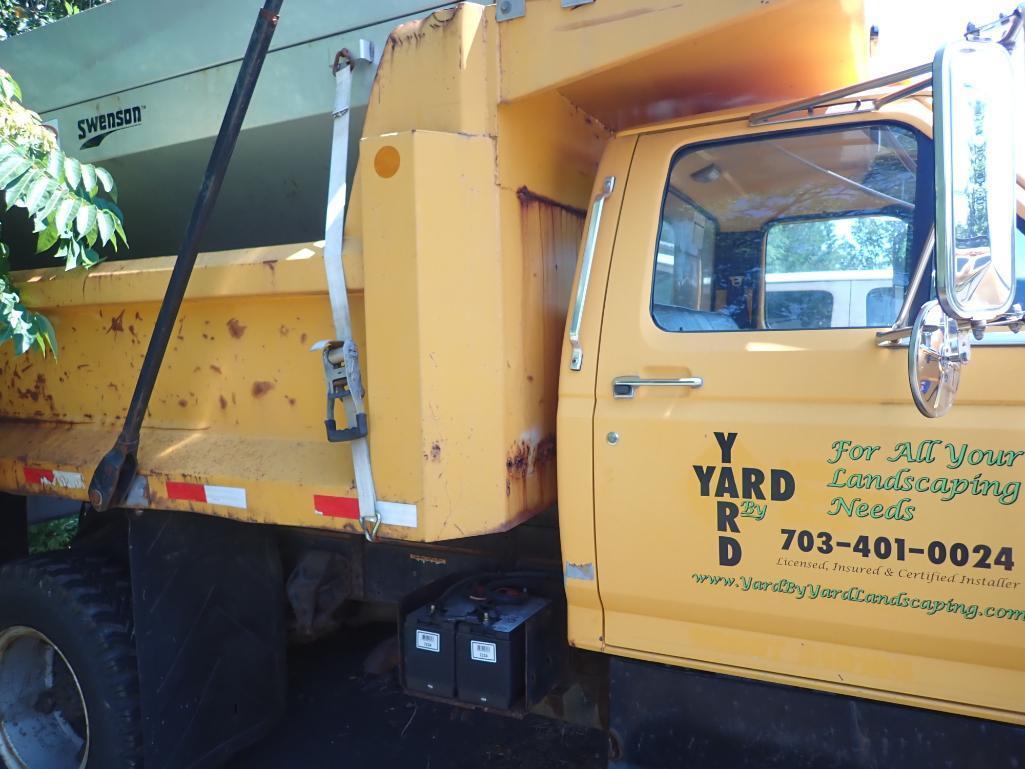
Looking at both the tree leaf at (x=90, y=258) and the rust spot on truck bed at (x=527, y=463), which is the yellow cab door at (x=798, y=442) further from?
the tree leaf at (x=90, y=258)

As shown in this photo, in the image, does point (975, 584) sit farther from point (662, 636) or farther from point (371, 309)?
point (371, 309)

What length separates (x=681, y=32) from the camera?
197cm

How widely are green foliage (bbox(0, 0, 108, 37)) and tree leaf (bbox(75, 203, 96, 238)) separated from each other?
4.58 m

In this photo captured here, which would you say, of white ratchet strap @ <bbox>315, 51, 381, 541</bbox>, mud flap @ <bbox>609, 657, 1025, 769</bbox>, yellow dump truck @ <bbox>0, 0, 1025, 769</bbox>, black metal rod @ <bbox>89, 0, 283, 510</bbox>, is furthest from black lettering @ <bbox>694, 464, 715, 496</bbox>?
black metal rod @ <bbox>89, 0, 283, 510</bbox>

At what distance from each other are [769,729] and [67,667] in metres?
2.52

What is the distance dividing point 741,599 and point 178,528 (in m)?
1.95

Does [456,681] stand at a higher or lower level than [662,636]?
lower

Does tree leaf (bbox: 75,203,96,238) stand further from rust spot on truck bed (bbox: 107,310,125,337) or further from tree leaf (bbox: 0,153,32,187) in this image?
rust spot on truck bed (bbox: 107,310,125,337)

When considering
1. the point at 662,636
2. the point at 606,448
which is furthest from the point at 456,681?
the point at 606,448

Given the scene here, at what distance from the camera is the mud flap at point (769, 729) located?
75.3 inches

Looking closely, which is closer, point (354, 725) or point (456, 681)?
point (456, 681)

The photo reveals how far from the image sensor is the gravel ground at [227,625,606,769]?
325cm

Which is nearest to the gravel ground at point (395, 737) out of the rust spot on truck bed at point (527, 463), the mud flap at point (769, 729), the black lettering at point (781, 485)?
the mud flap at point (769, 729)

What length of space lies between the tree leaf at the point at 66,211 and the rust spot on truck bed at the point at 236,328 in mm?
546
